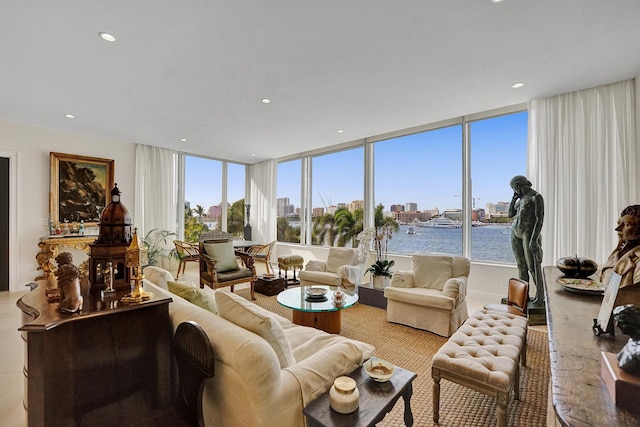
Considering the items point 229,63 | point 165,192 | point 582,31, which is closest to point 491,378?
point 582,31

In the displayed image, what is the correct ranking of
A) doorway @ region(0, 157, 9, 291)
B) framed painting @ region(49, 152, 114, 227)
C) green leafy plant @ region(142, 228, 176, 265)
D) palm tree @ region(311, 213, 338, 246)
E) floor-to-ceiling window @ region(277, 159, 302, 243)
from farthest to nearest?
floor-to-ceiling window @ region(277, 159, 302, 243), palm tree @ region(311, 213, 338, 246), green leafy plant @ region(142, 228, 176, 265), framed painting @ region(49, 152, 114, 227), doorway @ region(0, 157, 9, 291)

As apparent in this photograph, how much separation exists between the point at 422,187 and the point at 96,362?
17.1 feet

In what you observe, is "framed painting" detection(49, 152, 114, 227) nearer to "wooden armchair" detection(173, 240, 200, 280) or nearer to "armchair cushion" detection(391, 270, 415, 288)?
"wooden armchair" detection(173, 240, 200, 280)

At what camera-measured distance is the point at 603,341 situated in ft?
3.20

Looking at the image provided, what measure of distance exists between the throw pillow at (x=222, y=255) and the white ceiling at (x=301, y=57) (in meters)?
2.01

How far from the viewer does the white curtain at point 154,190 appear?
6.00m

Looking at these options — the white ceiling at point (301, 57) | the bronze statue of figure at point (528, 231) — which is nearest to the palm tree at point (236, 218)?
the white ceiling at point (301, 57)

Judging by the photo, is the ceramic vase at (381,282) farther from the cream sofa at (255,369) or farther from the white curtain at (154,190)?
the white curtain at (154,190)

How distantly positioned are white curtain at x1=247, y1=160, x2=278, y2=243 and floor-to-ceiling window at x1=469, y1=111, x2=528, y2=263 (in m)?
4.80

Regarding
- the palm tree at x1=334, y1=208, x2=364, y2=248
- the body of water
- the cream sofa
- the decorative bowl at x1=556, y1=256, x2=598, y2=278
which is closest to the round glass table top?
the cream sofa

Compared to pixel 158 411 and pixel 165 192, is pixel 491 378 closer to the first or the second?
pixel 158 411

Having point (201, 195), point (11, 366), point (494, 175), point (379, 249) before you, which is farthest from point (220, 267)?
point (494, 175)

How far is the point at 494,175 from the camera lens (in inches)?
179

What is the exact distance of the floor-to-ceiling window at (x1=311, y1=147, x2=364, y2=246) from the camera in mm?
6332
